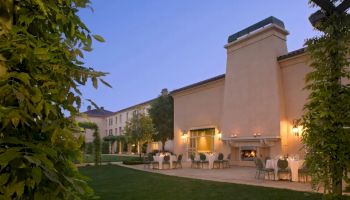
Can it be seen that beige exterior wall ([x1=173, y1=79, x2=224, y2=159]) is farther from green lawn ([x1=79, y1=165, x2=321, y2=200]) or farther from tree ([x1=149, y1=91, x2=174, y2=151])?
green lawn ([x1=79, y1=165, x2=321, y2=200])

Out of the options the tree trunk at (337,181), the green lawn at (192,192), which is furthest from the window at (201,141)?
the tree trunk at (337,181)

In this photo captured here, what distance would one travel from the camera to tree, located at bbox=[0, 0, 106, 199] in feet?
A: 2.77

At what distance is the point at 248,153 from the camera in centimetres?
1897

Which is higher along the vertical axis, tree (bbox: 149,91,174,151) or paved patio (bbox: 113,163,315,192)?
tree (bbox: 149,91,174,151)

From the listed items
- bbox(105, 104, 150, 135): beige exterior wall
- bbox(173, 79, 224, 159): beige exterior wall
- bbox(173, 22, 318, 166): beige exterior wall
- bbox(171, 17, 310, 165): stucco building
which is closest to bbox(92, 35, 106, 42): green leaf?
bbox(171, 17, 310, 165): stucco building

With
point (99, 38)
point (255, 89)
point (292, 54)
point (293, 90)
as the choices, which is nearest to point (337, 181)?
point (99, 38)

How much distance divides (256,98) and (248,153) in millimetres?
3640

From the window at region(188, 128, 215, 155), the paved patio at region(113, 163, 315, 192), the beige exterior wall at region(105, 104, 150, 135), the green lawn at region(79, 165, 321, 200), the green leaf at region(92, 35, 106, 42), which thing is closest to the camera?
the green leaf at region(92, 35, 106, 42)

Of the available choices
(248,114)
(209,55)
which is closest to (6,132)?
(248,114)

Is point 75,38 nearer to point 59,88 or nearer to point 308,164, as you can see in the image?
point 59,88

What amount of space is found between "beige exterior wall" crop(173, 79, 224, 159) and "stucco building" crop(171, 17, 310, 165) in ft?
0.25

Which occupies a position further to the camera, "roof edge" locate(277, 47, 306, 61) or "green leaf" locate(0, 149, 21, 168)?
"roof edge" locate(277, 47, 306, 61)

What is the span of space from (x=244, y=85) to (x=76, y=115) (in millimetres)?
18840

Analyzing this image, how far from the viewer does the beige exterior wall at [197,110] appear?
22.0m
